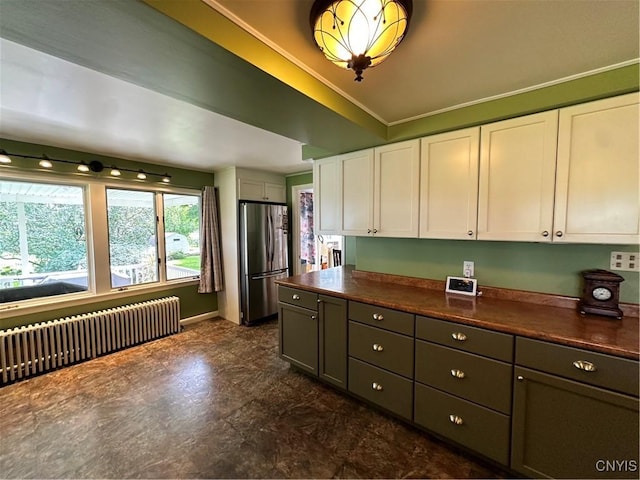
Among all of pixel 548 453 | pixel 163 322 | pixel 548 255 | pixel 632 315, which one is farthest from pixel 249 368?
pixel 632 315

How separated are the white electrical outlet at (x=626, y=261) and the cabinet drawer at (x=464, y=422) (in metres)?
1.20

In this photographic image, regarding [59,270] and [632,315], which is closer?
[632,315]

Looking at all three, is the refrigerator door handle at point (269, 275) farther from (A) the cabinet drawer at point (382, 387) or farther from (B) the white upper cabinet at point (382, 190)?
(A) the cabinet drawer at point (382, 387)

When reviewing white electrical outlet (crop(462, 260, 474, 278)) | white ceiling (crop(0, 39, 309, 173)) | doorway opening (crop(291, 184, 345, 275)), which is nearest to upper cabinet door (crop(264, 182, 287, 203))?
doorway opening (crop(291, 184, 345, 275))

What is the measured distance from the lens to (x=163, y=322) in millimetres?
3633

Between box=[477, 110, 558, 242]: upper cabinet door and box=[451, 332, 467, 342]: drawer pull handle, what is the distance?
0.74m

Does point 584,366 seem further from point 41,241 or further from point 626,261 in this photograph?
point 41,241

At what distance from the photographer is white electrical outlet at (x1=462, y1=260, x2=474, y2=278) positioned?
224 centimetres

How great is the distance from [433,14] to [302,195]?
3737 mm

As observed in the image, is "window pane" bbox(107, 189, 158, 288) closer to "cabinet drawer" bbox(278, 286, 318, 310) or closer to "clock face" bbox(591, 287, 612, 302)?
"cabinet drawer" bbox(278, 286, 318, 310)

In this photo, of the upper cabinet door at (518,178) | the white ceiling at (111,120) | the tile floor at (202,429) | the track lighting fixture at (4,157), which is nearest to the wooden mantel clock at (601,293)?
the upper cabinet door at (518,178)

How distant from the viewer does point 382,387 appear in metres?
2.05

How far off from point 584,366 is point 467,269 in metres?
1.01

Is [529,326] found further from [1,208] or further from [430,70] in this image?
[1,208]
